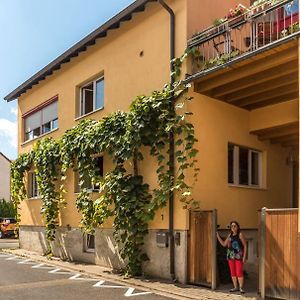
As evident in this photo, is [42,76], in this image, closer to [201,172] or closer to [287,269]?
[201,172]

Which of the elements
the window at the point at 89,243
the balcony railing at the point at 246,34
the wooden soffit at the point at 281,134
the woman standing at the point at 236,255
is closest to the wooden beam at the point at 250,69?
the balcony railing at the point at 246,34

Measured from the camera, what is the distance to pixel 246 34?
37.0ft

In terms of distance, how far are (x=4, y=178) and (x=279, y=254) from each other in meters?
40.6

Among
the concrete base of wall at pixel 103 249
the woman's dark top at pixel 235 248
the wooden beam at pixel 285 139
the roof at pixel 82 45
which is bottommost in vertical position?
the concrete base of wall at pixel 103 249

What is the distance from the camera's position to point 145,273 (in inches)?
462

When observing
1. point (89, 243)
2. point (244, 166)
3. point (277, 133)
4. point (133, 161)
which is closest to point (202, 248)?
point (133, 161)

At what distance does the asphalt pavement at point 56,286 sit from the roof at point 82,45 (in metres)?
6.87

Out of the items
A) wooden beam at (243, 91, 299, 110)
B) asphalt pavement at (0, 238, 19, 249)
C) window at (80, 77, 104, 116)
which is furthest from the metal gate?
asphalt pavement at (0, 238, 19, 249)

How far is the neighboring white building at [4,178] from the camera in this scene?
45.2 m

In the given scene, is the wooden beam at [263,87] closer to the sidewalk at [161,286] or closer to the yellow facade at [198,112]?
the yellow facade at [198,112]

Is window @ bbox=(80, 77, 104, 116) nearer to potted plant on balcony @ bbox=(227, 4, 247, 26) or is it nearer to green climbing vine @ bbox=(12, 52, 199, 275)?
green climbing vine @ bbox=(12, 52, 199, 275)

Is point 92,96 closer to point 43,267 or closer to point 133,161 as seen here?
point 133,161

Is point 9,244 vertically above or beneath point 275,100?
beneath

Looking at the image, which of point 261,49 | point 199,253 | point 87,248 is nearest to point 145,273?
point 199,253
